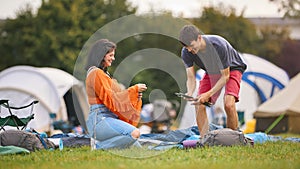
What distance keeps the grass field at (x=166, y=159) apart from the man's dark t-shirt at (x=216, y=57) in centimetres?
104

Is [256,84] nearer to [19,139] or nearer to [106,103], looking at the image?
[106,103]

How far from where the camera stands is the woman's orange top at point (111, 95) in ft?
26.0

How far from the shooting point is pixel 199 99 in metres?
8.16

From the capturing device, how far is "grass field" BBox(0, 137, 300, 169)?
20.3 feet

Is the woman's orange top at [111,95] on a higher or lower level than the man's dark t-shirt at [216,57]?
lower

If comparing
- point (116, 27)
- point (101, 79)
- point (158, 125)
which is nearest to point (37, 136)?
point (101, 79)

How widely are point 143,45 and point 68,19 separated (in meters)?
3.28

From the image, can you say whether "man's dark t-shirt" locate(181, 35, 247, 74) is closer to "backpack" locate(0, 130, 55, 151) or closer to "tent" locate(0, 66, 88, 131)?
"backpack" locate(0, 130, 55, 151)

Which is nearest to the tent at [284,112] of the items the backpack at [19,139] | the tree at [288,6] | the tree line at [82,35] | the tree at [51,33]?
the tree at [288,6]

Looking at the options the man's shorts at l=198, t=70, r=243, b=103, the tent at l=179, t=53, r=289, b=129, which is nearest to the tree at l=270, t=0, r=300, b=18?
the tent at l=179, t=53, r=289, b=129

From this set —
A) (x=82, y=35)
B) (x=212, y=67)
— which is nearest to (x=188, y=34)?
(x=212, y=67)

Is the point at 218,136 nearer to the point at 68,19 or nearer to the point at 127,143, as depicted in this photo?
the point at 127,143

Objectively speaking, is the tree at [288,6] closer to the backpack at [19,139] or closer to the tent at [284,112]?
the tent at [284,112]

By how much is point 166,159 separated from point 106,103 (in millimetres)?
1511
